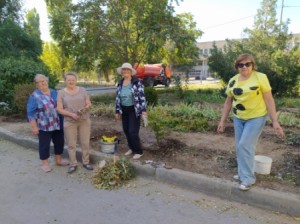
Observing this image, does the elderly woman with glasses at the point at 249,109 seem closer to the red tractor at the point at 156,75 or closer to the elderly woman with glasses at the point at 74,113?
the elderly woman with glasses at the point at 74,113

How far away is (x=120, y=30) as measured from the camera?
1251cm

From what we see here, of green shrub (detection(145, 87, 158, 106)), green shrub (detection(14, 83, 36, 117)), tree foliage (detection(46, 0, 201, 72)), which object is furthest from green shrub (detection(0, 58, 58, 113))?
green shrub (detection(145, 87, 158, 106))

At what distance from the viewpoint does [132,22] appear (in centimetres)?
1202

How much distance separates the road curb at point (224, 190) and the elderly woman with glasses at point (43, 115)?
3.23 ft

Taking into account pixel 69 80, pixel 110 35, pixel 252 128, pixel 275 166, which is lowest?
pixel 275 166

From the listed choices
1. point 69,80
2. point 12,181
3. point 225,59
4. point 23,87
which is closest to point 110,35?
point 23,87

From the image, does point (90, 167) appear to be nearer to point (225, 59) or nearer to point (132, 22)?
point (132, 22)

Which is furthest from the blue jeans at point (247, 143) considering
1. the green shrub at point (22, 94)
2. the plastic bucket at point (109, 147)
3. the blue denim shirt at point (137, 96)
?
the green shrub at point (22, 94)

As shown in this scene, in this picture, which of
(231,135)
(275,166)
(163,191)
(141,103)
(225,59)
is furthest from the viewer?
(225,59)

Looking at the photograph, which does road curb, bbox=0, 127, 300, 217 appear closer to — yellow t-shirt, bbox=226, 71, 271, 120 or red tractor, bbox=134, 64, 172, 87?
yellow t-shirt, bbox=226, 71, 271, 120

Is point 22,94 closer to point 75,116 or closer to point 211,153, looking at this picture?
point 75,116

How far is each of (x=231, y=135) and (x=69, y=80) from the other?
3.58 meters

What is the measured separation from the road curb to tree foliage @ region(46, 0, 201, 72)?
709cm

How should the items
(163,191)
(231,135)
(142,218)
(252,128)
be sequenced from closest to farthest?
(142,218), (252,128), (163,191), (231,135)
